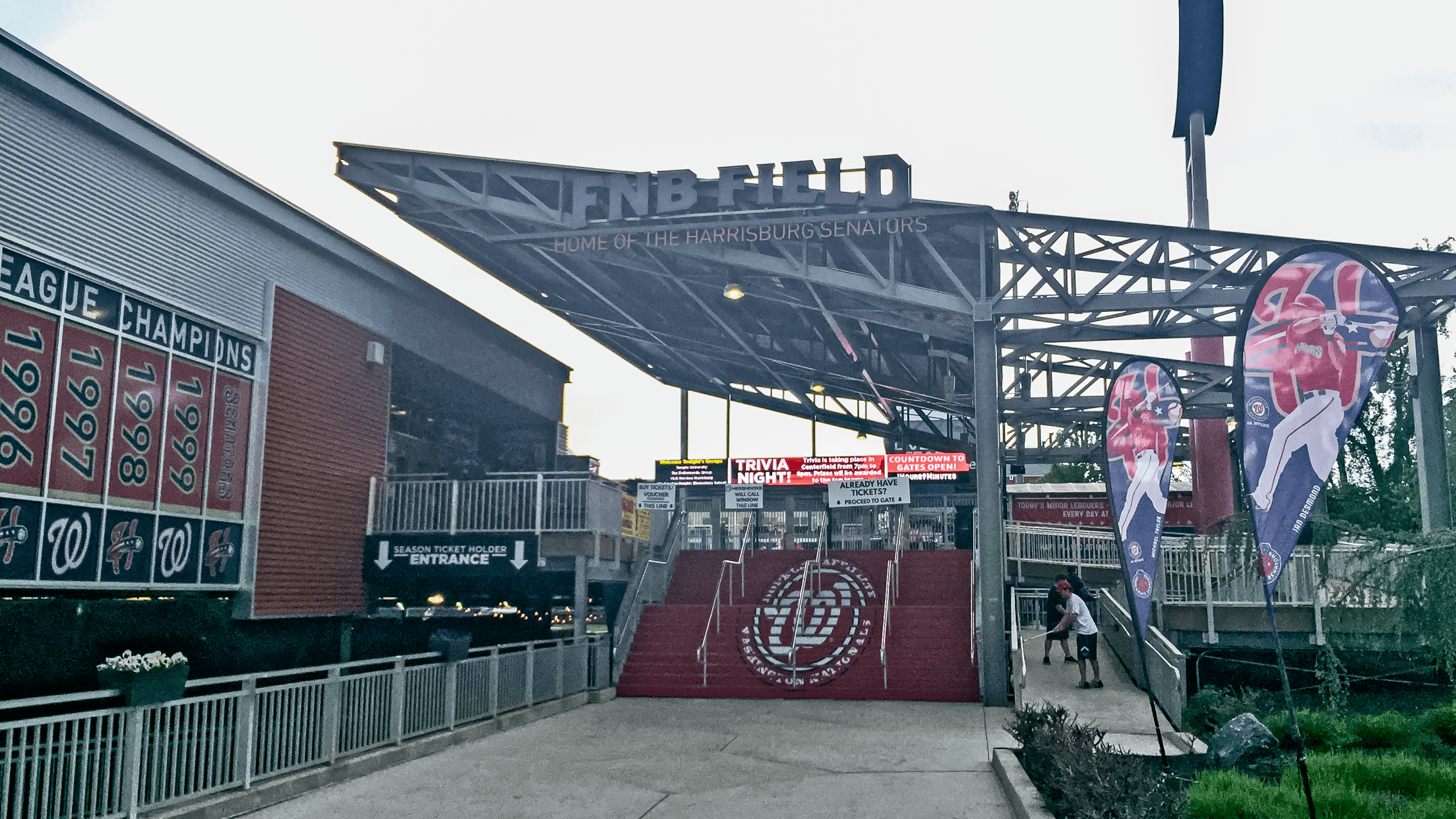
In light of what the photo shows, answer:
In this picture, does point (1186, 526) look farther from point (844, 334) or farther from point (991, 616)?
point (991, 616)

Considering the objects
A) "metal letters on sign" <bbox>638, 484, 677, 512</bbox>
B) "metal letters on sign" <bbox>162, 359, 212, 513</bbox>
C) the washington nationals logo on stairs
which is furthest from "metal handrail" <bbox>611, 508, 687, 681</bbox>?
"metal letters on sign" <bbox>162, 359, 212, 513</bbox>

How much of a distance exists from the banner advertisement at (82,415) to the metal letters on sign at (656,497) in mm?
10557

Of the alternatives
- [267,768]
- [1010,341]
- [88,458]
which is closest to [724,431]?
[1010,341]

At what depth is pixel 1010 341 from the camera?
758 inches

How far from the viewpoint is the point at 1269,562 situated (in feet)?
24.2

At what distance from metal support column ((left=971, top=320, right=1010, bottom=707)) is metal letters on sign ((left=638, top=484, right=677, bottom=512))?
653cm

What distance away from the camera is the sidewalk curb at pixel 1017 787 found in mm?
8875

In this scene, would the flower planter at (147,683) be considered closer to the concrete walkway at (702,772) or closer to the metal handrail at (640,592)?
the concrete walkway at (702,772)

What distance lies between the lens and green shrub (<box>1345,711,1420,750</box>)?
11.5m

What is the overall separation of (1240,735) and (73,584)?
12.3 meters

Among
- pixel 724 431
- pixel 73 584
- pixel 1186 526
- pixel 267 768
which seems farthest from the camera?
pixel 724 431

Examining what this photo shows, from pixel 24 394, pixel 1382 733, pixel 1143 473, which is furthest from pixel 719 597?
pixel 1143 473

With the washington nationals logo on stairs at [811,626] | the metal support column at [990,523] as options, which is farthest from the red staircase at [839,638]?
the metal support column at [990,523]

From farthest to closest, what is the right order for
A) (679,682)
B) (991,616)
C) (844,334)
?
1. (844,334)
2. (679,682)
3. (991,616)
